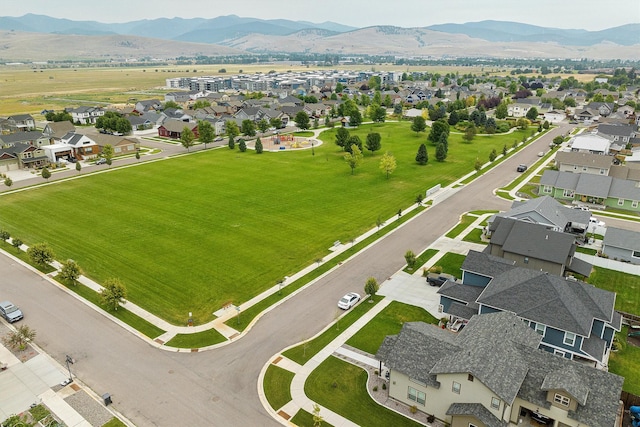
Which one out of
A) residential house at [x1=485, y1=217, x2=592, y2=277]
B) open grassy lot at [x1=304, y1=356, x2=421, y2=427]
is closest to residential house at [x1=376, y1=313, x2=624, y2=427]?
open grassy lot at [x1=304, y1=356, x2=421, y2=427]

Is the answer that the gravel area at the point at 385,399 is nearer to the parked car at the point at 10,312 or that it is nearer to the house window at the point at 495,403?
the house window at the point at 495,403

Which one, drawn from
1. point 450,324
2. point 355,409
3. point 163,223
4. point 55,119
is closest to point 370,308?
point 450,324

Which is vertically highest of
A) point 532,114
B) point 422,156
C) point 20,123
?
point 532,114

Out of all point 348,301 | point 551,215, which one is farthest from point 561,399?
point 551,215

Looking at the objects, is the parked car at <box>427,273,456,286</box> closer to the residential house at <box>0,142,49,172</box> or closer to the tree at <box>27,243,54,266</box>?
the tree at <box>27,243,54,266</box>

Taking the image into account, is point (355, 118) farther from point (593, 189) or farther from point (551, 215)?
point (551, 215)

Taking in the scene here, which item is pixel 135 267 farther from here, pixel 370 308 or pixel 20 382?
pixel 370 308

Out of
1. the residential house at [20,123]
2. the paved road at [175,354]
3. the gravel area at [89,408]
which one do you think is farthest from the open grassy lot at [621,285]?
the residential house at [20,123]
